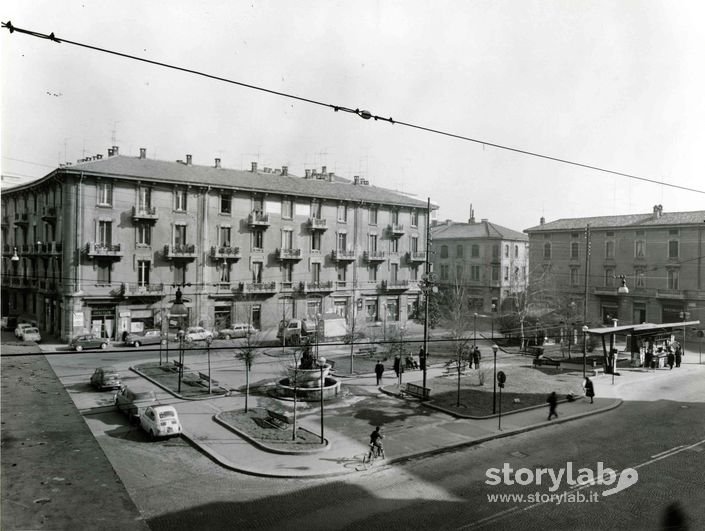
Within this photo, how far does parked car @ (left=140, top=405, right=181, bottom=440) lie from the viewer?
1738 centimetres

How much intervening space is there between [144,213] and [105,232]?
9.68 ft

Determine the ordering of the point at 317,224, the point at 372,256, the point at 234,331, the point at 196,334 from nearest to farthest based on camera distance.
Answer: the point at 196,334 → the point at 234,331 → the point at 317,224 → the point at 372,256

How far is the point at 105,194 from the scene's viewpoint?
35750mm

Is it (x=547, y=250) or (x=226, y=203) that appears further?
(x=547, y=250)

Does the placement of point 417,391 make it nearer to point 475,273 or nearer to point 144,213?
point 144,213

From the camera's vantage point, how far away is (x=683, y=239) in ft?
154

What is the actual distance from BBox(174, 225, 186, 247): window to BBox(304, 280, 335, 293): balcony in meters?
11.1

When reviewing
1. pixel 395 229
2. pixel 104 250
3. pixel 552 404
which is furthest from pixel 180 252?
pixel 552 404

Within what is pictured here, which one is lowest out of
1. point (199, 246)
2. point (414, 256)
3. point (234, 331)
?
point (234, 331)

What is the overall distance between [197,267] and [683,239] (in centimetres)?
4266

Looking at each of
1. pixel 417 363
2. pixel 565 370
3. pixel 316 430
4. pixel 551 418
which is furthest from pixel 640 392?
pixel 316 430

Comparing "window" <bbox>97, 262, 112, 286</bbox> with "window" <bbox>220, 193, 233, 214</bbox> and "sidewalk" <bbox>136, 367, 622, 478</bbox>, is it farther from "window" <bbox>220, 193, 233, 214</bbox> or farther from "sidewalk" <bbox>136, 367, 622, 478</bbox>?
"sidewalk" <bbox>136, 367, 622, 478</bbox>

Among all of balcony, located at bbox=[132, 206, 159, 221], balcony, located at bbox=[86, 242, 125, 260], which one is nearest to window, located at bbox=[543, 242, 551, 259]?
balcony, located at bbox=[132, 206, 159, 221]

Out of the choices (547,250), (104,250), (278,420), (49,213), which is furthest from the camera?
(547,250)
